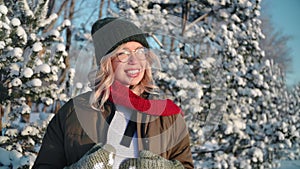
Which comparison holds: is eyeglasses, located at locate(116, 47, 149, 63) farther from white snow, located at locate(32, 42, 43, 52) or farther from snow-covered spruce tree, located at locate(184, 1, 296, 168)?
snow-covered spruce tree, located at locate(184, 1, 296, 168)

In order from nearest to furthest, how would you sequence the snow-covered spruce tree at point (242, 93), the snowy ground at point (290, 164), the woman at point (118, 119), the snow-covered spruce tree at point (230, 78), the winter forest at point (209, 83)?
the woman at point (118, 119) → the winter forest at point (209, 83) → the snow-covered spruce tree at point (230, 78) → the snow-covered spruce tree at point (242, 93) → the snowy ground at point (290, 164)

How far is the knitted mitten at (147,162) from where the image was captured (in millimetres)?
1325

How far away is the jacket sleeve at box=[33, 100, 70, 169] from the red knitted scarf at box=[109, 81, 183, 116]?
23cm

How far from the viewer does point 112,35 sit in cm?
156

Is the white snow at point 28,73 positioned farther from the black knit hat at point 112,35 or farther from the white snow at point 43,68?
the black knit hat at point 112,35

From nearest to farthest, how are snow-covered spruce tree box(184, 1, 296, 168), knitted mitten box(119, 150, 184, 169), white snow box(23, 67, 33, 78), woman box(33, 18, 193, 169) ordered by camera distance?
knitted mitten box(119, 150, 184, 169), woman box(33, 18, 193, 169), white snow box(23, 67, 33, 78), snow-covered spruce tree box(184, 1, 296, 168)

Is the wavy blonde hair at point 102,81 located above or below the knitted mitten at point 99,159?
above

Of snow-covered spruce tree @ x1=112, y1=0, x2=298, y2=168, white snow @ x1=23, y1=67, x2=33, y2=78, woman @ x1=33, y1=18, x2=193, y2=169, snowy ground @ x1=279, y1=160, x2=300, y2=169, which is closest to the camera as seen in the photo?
woman @ x1=33, y1=18, x2=193, y2=169

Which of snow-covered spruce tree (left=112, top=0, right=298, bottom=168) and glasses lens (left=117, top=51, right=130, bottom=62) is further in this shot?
snow-covered spruce tree (left=112, top=0, right=298, bottom=168)

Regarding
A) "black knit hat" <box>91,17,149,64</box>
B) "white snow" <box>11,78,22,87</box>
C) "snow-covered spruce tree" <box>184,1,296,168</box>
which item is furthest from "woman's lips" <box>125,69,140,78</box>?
"snow-covered spruce tree" <box>184,1,296,168</box>

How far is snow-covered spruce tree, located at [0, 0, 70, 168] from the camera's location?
10.2ft

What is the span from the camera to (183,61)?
18.0 feet

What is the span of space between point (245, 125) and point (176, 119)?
15.7ft

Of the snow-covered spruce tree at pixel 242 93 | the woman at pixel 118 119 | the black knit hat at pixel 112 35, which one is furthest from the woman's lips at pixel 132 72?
the snow-covered spruce tree at pixel 242 93
